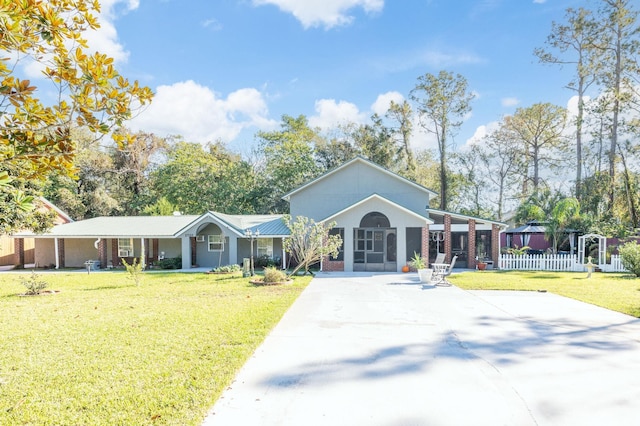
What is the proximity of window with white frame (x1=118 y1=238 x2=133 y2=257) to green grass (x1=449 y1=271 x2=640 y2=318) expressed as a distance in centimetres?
2020

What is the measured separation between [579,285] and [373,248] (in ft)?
31.6

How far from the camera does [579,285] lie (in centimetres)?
1474

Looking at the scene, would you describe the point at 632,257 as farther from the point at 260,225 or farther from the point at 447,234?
the point at 260,225

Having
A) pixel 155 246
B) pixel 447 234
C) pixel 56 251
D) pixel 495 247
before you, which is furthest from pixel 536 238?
pixel 56 251

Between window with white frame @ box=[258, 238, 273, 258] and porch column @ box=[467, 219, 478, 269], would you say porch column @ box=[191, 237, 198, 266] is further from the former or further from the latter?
porch column @ box=[467, 219, 478, 269]

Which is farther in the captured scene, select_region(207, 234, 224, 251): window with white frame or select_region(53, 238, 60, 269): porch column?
select_region(207, 234, 224, 251): window with white frame

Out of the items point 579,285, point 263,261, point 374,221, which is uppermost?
point 374,221

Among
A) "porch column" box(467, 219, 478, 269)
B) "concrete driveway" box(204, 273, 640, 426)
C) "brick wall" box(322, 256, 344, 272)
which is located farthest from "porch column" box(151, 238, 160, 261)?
"porch column" box(467, 219, 478, 269)

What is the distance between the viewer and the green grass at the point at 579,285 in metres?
11.0

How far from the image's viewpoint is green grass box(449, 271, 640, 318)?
36.1ft

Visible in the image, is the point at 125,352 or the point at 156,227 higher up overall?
the point at 156,227

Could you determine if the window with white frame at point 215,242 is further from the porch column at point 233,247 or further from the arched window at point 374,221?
the arched window at point 374,221

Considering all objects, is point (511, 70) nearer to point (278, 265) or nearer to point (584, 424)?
point (278, 265)

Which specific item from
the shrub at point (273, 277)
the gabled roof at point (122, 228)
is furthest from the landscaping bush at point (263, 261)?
the shrub at point (273, 277)
